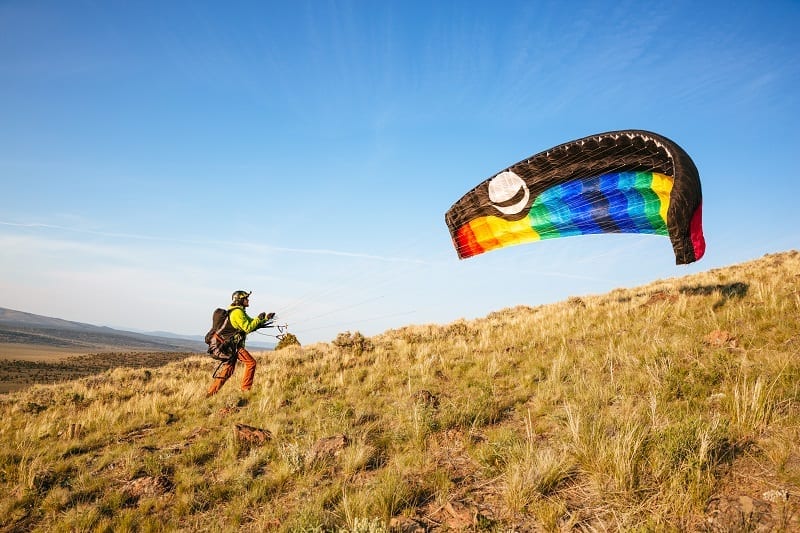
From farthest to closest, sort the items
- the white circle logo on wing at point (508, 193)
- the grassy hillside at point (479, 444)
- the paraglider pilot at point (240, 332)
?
the white circle logo on wing at point (508, 193) → the paraglider pilot at point (240, 332) → the grassy hillside at point (479, 444)

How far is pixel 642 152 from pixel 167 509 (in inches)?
471

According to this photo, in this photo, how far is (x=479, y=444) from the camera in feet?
19.2

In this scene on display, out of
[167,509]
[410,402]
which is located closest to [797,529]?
[410,402]

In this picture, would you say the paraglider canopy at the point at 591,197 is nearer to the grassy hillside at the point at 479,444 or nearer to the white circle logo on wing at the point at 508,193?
the white circle logo on wing at the point at 508,193

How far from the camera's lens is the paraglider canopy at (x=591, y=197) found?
8.09 m

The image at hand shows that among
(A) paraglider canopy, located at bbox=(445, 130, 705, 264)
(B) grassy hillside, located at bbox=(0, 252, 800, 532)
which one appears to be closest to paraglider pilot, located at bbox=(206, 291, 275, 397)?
(B) grassy hillside, located at bbox=(0, 252, 800, 532)

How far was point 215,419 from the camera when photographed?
29.7ft

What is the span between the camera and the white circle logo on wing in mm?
12415

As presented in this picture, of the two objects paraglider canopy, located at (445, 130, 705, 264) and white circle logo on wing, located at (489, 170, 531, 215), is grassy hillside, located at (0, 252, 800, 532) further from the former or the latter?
white circle logo on wing, located at (489, 170, 531, 215)

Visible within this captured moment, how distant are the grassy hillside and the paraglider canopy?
2.71m

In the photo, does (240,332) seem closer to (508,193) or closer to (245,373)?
(245,373)

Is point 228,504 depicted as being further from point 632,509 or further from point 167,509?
point 632,509

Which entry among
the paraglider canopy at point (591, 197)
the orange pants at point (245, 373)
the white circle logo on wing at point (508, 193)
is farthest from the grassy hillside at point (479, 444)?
the white circle logo on wing at point (508, 193)

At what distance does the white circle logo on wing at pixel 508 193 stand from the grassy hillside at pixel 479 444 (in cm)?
427
